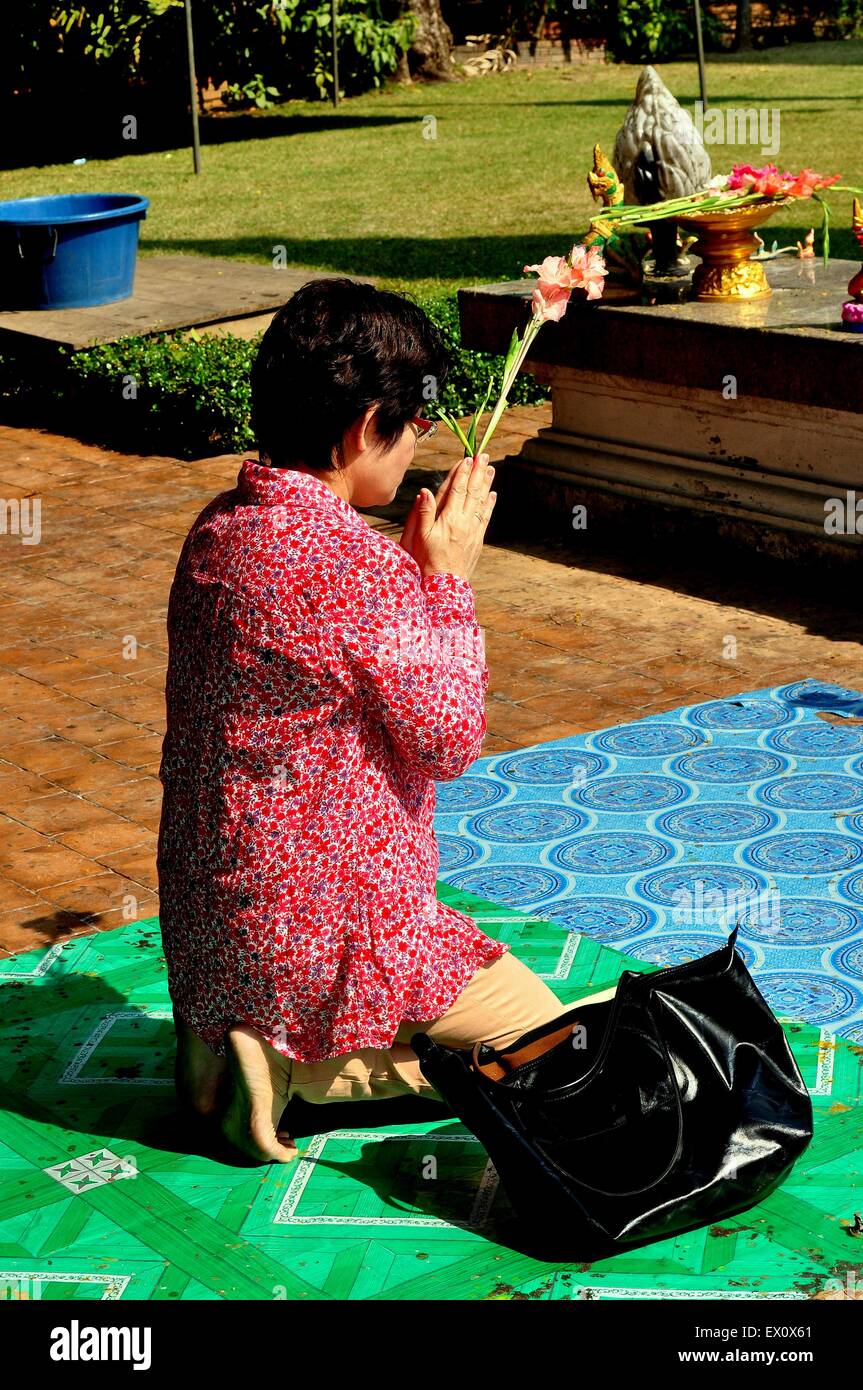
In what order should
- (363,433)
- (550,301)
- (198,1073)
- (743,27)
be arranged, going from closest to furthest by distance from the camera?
(363,433)
(198,1073)
(550,301)
(743,27)

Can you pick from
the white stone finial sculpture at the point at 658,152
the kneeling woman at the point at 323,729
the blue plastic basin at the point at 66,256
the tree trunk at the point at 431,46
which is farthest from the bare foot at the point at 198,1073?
the tree trunk at the point at 431,46

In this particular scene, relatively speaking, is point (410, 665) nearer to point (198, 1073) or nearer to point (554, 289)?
point (198, 1073)

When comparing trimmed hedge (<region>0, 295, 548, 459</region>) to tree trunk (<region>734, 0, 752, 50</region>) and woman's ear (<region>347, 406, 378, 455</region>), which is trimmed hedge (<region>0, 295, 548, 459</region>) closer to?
woman's ear (<region>347, 406, 378, 455</region>)

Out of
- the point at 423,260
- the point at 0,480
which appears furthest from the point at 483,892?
the point at 423,260

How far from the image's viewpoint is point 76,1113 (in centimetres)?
356

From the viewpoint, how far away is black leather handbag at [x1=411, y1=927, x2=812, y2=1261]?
2.91 metres

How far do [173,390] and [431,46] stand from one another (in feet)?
66.7

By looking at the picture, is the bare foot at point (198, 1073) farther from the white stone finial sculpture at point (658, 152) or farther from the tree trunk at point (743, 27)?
the tree trunk at point (743, 27)

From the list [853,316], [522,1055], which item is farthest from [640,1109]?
[853,316]

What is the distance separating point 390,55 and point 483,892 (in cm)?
2282

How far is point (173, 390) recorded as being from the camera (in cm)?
938

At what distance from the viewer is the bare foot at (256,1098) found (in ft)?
10.3

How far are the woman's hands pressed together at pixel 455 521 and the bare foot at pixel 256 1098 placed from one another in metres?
0.90
